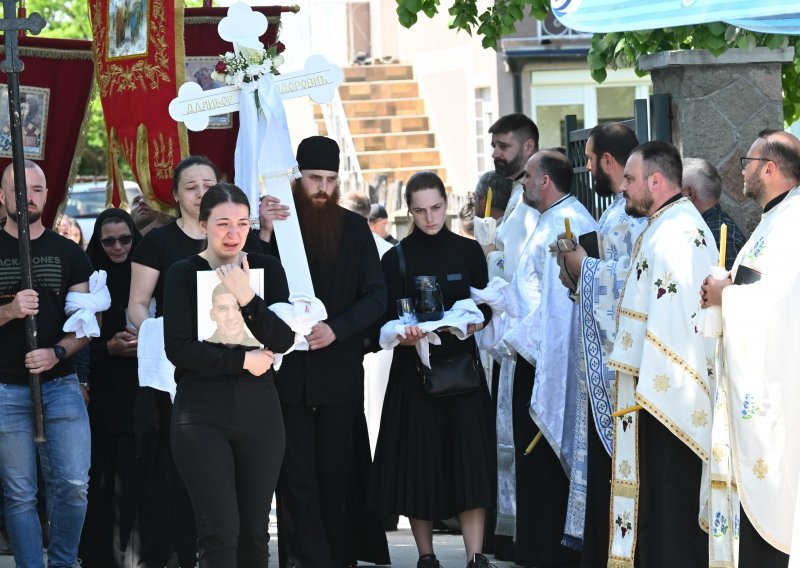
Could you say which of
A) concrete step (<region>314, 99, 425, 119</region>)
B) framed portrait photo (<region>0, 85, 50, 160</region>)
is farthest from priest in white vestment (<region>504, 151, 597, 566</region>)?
concrete step (<region>314, 99, 425, 119</region>)

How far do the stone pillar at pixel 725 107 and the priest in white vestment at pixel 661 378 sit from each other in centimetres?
139

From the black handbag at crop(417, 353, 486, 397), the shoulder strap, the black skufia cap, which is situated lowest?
the black handbag at crop(417, 353, 486, 397)

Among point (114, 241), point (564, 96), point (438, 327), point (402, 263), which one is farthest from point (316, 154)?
point (564, 96)

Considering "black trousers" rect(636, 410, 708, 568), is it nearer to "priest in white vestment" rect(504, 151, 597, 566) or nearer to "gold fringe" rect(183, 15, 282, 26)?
"priest in white vestment" rect(504, 151, 597, 566)

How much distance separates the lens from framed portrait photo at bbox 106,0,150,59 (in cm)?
854

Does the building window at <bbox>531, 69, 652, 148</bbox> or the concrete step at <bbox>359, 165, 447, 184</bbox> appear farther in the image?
the concrete step at <bbox>359, 165, 447, 184</bbox>

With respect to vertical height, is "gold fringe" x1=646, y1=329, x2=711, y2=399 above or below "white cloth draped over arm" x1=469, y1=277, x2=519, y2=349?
below

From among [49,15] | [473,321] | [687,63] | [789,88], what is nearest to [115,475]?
[473,321]

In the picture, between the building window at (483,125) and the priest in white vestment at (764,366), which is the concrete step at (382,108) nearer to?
the building window at (483,125)

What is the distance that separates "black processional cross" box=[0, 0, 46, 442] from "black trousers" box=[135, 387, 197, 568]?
640mm

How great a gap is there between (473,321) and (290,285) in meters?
0.94

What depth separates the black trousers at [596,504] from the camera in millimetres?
7352

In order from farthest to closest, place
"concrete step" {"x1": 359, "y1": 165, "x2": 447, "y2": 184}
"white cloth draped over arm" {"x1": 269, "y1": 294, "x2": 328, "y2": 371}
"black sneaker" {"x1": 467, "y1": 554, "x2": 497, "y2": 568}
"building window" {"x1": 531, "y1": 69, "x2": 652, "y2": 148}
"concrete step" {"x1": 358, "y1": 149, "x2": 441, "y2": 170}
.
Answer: "concrete step" {"x1": 358, "y1": 149, "x2": 441, "y2": 170}
"concrete step" {"x1": 359, "y1": 165, "x2": 447, "y2": 184}
"building window" {"x1": 531, "y1": 69, "x2": 652, "y2": 148}
"black sneaker" {"x1": 467, "y1": 554, "x2": 497, "y2": 568}
"white cloth draped over arm" {"x1": 269, "y1": 294, "x2": 328, "y2": 371}

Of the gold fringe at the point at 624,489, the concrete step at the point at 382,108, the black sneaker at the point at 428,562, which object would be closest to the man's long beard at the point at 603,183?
the gold fringe at the point at 624,489
